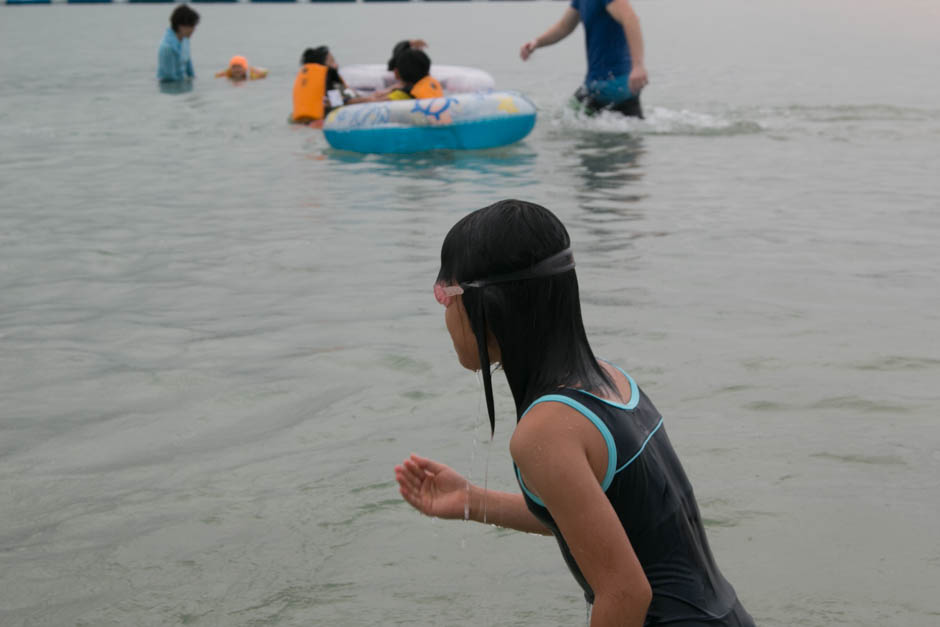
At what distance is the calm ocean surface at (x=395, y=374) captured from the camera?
3.10 meters

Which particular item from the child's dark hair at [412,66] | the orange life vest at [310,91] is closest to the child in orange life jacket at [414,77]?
the child's dark hair at [412,66]

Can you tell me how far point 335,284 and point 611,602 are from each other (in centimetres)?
452

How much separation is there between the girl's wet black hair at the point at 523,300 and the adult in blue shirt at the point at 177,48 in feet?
58.4

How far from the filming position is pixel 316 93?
1355 centimetres

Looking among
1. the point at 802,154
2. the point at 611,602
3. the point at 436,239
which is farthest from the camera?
the point at 802,154

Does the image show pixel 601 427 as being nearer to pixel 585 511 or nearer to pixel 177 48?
pixel 585 511

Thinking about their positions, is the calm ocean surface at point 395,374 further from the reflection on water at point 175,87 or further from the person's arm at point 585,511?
the reflection on water at point 175,87

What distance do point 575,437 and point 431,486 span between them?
1.84ft

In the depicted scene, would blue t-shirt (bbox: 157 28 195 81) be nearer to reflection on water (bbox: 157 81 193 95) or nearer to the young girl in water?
reflection on water (bbox: 157 81 193 95)

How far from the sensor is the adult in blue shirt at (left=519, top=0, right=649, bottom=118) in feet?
33.5

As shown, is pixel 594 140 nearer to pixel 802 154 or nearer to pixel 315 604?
pixel 802 154

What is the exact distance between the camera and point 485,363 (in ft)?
6.54

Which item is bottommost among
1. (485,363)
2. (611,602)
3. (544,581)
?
(544,581)

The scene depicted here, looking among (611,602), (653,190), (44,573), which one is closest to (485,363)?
(611,602)
